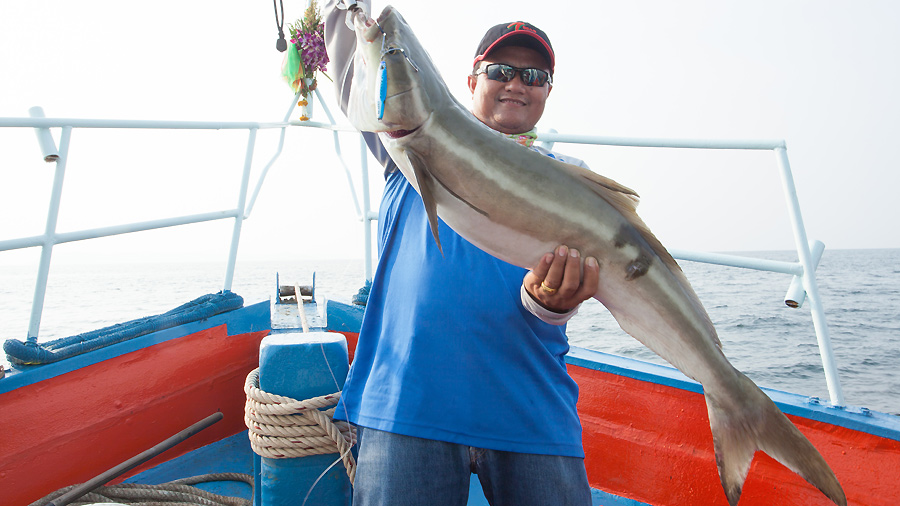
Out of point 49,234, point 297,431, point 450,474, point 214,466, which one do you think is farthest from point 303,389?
point 214,466

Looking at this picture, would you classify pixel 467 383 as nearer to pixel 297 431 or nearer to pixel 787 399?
pixel 297 431

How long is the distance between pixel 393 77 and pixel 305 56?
9.07 ft

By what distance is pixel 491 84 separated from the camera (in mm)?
1919

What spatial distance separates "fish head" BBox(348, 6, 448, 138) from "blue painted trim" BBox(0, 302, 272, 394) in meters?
2.16

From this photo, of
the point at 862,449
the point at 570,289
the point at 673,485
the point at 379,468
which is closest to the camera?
the point at 570,289

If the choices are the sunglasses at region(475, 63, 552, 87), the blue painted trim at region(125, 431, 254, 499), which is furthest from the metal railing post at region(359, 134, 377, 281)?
the sunglasses at region(475, 63, 552, 87)

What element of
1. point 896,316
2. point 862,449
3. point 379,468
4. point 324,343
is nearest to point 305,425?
point 324,343

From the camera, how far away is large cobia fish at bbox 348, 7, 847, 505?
1.32m

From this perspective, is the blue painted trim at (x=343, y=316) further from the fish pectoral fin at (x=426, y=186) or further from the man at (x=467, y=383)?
the fish pectoral fin at (x=426, y=186)

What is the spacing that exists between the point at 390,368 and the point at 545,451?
554 millimetres

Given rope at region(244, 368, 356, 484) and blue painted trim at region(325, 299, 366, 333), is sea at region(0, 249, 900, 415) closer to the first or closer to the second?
blue painted trim at region(325, 299, 366, 333)

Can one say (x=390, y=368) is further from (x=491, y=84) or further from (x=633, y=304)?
(x=491, y=84)

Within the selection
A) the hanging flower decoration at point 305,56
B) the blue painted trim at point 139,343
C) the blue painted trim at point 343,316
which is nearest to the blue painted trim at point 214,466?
the blue painted trim at point 139,343

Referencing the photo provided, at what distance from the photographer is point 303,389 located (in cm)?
202
